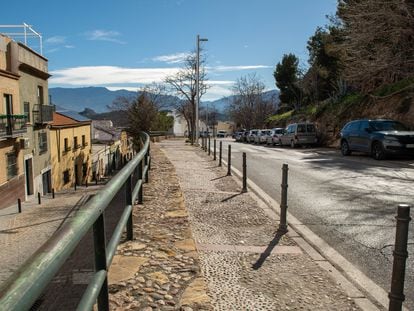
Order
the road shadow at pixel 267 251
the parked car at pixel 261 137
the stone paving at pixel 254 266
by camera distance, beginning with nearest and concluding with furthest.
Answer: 1. the stone paving at pixel 254 266
2. the road shadow at pixel 267 251
3. the parked car at pixel 261 137

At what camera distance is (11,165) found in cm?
2458

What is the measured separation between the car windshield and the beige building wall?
24908 mm

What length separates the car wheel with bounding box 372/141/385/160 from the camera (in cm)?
1697

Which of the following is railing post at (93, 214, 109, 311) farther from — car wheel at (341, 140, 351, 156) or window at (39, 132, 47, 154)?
window at (39, 132, 47, 154)

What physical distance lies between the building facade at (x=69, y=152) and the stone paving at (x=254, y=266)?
29.3 m

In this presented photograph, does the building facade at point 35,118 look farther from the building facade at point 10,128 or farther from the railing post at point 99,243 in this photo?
the railing post at point 99,243

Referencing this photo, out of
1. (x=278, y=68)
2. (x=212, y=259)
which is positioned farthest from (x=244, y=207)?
(x=278, y=68)

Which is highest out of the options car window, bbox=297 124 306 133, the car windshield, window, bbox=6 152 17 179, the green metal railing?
the car windshield

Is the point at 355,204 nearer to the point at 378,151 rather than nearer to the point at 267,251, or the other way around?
the point at 267,251

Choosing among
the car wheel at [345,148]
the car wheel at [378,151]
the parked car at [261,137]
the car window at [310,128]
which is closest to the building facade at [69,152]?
the parked car at [261,137]

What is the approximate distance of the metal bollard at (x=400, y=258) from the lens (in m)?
3.02

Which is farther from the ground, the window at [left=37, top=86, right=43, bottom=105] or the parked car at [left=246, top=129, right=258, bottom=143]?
the window at [left=37, top=86, right=43, bottom=105]

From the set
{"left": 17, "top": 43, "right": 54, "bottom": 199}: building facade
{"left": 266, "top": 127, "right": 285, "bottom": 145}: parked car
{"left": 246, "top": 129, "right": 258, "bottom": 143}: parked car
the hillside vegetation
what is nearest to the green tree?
the hillside vegetation

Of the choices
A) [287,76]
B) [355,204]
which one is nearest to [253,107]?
[287,76]
